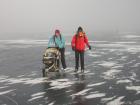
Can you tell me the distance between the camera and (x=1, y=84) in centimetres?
1280

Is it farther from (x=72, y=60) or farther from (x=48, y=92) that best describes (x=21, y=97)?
(x=72, y=60)

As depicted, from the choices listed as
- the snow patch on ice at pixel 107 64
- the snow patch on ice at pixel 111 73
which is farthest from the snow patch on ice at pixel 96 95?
the snow patch on ice at pixel 107 64

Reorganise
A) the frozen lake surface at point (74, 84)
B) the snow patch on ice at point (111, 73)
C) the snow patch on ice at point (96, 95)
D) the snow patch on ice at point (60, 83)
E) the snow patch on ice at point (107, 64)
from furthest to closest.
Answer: the snow patch on ice at point (107, 64) → the snow patch on ice at point (111, 73) → the snow patch on ice at point (60, 83) → the snow patch on ice at point (96, 95) → the frozen lake surface at point (74, 84)

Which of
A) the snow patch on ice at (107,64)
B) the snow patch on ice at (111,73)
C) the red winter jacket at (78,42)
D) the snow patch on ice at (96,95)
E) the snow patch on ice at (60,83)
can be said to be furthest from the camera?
the snow patch on ice at (107,64)

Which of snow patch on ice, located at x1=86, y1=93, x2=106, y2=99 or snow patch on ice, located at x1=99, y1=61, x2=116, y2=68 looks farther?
snow patch on ice, located at x1=99, y1=61, x2=116, y2=68

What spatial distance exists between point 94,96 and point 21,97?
2219mm

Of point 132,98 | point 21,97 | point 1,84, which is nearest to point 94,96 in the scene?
point 132,98

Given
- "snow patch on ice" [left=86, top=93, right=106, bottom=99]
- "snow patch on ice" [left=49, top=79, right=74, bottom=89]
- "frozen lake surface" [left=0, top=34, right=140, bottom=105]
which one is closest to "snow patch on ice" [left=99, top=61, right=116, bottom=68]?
"frozen lake surface" [left=0, top=34, right=140, bottom=105]

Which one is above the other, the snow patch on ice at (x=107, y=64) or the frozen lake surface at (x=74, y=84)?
the snow patch on ice at (x=107, y=64)

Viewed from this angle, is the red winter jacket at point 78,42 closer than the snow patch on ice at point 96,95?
No

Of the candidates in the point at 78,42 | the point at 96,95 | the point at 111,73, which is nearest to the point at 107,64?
the point at 111,73

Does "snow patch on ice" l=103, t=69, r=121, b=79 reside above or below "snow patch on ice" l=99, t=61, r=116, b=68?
below

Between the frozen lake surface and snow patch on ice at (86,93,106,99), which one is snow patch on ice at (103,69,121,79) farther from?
snow patch on ice at (86,93,106,99)

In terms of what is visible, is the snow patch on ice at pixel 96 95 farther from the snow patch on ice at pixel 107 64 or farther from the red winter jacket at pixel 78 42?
the snow patch on ice at pixel 107 64
